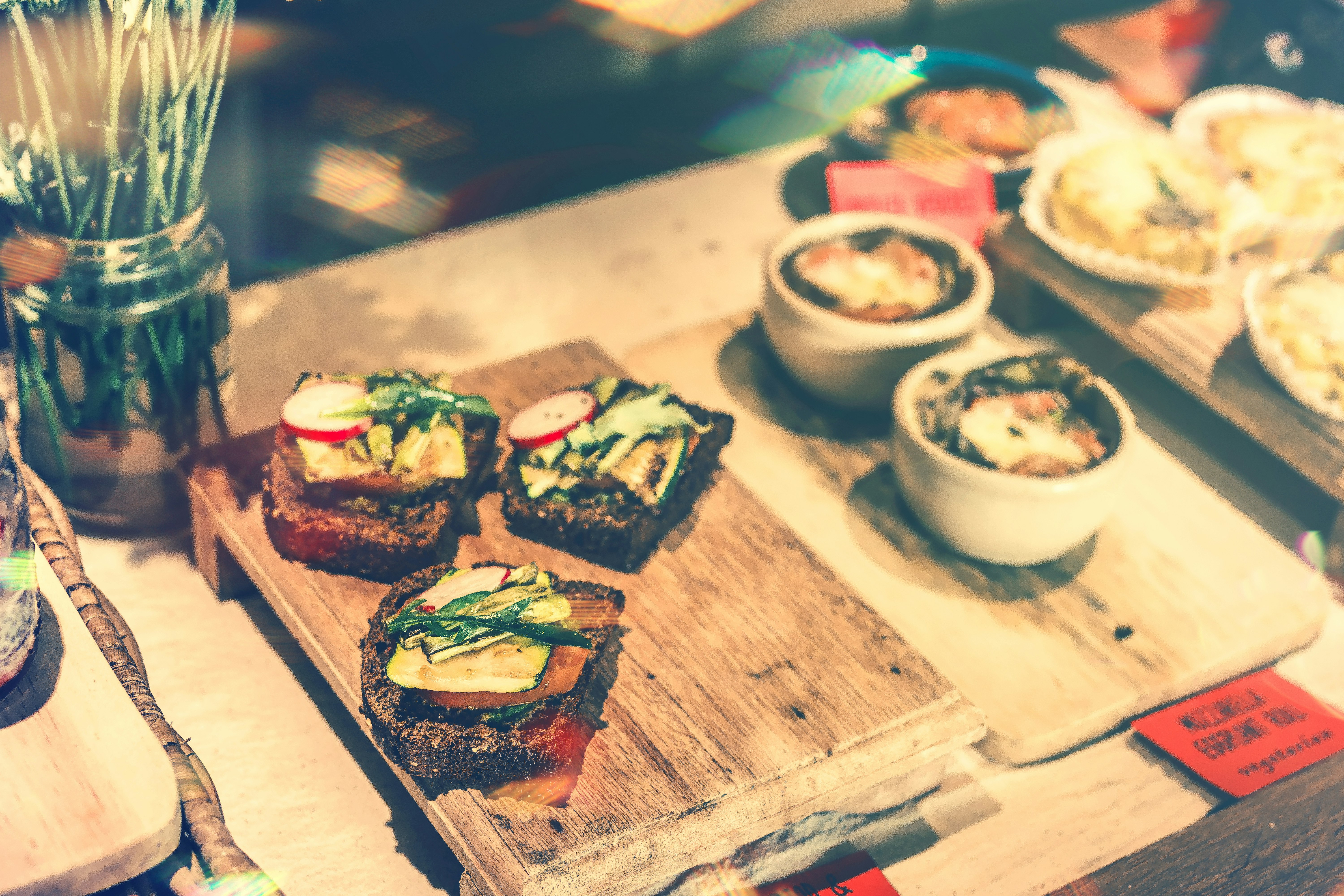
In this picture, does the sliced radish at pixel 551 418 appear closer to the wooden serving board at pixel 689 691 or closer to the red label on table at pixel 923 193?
the wooden serving board at pixel 689 691

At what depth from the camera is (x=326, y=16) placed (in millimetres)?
1895

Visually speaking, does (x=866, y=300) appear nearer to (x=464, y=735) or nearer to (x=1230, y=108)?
(x=464, y=735)

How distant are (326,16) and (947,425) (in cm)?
127

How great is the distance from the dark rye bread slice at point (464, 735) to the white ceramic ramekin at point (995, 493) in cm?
53

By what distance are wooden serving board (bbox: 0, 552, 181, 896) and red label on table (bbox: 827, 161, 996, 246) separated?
137 cm

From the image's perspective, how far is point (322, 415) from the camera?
129 centimetres

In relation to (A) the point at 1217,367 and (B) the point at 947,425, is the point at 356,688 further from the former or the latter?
(A) the point at 1217,367

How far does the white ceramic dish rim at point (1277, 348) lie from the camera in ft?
4.99

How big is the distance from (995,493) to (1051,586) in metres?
0.20

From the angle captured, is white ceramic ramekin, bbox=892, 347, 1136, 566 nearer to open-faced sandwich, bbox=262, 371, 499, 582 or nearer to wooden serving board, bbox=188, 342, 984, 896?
wooden serving board, bbox=188, 342, 984, 896

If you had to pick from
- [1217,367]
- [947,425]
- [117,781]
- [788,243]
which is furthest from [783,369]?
[117,781]

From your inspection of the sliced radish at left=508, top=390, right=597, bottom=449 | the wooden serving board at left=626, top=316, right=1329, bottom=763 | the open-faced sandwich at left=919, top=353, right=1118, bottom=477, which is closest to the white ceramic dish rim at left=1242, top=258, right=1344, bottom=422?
the wooden serving board at left=626, top=316, right=1329, bottom=763

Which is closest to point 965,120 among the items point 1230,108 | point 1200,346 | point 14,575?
point 1230,108

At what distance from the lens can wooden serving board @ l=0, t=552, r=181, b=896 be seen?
0.88 m
